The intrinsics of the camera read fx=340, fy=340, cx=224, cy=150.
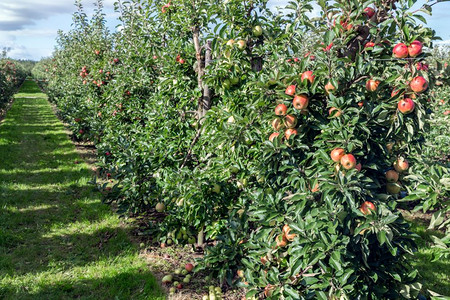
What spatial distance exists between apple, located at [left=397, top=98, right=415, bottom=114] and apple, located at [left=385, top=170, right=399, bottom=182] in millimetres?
485

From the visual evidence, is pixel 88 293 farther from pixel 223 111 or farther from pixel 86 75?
pixel 86 75

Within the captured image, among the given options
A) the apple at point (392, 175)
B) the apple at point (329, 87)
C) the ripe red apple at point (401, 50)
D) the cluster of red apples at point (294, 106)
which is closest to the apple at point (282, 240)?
the cluster of red apples at point (294, 106)

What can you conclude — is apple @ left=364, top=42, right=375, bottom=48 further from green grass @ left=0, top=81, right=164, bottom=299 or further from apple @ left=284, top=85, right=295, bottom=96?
green grass @ left=0, top=81, right=164, bottom=299

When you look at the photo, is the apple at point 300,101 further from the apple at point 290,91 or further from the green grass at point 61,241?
the green grass at point 61,241

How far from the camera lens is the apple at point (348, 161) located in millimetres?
2188

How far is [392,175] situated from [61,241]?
4422 millimetres

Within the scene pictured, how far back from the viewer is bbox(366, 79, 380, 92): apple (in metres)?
2.30

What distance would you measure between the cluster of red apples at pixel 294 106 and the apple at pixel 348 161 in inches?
16.7

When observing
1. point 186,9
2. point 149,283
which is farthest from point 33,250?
point 186,9

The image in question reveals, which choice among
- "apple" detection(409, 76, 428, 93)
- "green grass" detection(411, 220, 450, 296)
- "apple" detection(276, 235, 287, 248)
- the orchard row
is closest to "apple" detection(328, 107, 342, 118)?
the orchard row

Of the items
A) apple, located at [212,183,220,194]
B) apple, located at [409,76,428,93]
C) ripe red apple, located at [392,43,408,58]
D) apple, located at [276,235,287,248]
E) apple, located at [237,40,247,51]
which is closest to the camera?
apple, located at [409,76,428,93]

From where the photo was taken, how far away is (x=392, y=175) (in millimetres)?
2469

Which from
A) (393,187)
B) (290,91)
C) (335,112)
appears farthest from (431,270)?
(290,91)

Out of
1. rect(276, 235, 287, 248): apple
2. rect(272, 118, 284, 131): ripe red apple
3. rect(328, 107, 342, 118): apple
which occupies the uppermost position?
rect(328, 107, 342, 118): apple
